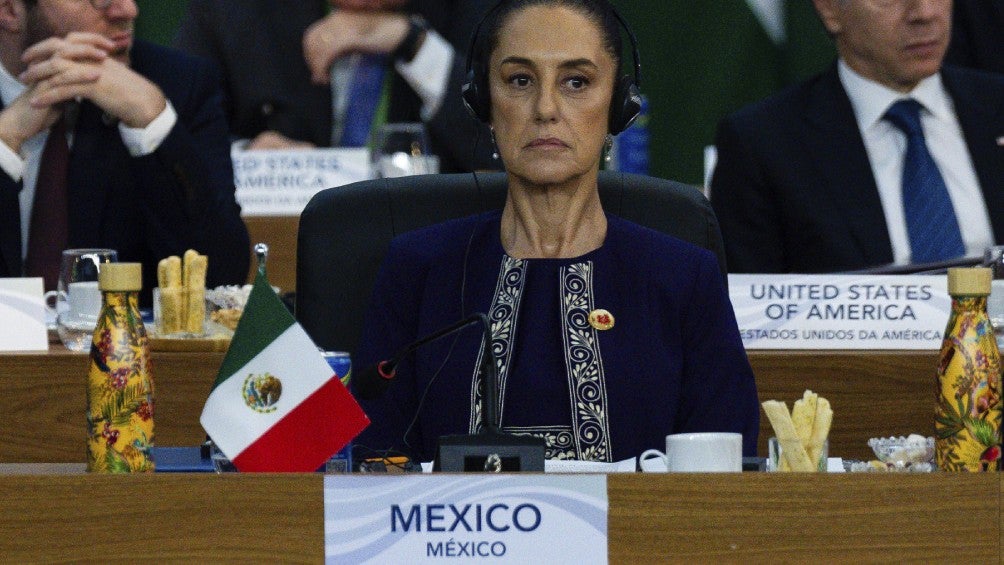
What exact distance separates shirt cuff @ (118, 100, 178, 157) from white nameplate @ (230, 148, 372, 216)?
56cm

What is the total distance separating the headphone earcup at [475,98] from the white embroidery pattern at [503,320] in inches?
→ 6.7

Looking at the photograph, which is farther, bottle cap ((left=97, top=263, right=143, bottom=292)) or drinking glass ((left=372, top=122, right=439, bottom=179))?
drinking glass ((left=372, top=122, right=439, bottom=179))

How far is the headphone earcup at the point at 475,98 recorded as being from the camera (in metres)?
1.87

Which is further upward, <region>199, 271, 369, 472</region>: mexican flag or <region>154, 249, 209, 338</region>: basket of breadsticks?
<region>154, 249, 209, 338</region>: basket of breadsticks

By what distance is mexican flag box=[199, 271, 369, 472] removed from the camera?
1304 millimetres

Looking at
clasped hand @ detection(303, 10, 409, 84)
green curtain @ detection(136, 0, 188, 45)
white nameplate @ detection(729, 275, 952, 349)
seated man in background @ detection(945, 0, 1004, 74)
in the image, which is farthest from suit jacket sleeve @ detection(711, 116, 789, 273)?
green curtain @ detection(136, 0, 188, 45)

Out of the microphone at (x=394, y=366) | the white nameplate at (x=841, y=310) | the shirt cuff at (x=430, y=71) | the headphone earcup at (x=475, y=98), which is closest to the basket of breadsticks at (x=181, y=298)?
the headphone earcup at (x=475, y=98)

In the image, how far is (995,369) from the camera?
4.58 ft

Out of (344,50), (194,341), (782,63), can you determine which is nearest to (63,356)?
(194,341)

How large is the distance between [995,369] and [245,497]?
0.65 m

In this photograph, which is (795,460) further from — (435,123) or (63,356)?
(435,123)

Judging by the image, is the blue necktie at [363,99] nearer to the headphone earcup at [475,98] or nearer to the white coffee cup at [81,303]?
the white coffee cup at [81,303]

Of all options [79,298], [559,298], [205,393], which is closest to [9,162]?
[79,298]

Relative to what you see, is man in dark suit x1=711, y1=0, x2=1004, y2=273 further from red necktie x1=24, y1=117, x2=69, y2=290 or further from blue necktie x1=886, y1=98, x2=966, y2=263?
red necktie x1=24, y1=117, x2=69, y2=290
